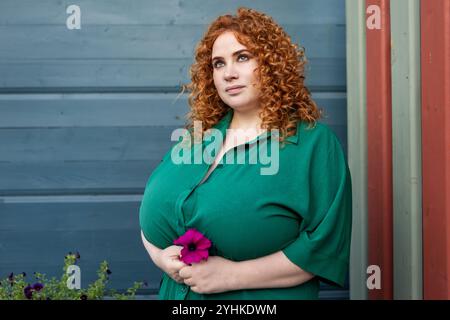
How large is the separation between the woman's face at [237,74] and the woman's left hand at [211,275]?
0.48 meters

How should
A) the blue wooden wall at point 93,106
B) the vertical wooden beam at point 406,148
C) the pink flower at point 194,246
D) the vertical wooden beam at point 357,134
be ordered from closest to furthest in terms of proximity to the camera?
the pink flower at point 194,246
the vertical wooden beam at point 406,148
the vertical wooden beam at point 357,134
the blue wooden wall at point 93,106

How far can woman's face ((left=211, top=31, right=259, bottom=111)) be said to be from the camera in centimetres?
226

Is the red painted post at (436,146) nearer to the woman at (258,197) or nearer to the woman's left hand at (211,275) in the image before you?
the woman at (258,197)

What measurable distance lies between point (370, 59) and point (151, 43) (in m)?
0.88

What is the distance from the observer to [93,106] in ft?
10.2

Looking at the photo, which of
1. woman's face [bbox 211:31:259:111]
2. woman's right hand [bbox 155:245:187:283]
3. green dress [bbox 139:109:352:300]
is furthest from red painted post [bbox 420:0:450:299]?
woman's right hand [bbox 155:245:187:283]

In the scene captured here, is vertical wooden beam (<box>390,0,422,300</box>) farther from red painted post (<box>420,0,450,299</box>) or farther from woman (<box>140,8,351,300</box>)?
woman (<box>140,8,351,300</box>)

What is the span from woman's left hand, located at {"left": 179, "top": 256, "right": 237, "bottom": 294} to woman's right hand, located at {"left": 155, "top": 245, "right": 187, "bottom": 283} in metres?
0.03

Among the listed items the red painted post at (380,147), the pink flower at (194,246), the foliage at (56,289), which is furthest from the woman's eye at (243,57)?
the foliage at (56,289)

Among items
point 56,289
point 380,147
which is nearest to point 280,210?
point 380,147

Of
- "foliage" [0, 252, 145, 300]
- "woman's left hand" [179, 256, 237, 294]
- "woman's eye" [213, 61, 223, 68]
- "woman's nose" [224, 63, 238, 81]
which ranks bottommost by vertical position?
"woman's left hand" [179, 256, 237, 294]

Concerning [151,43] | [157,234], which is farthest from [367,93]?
[157,234]

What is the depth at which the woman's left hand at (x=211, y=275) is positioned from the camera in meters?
2.11

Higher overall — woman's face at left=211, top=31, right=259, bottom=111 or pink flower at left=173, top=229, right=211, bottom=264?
woman's face at left=211, top=31, right=259, bottom=111
